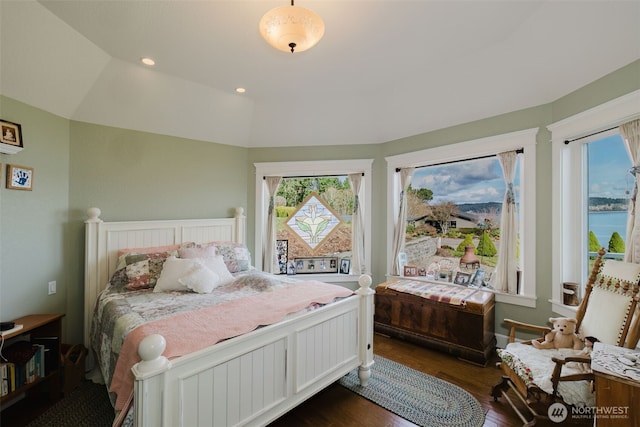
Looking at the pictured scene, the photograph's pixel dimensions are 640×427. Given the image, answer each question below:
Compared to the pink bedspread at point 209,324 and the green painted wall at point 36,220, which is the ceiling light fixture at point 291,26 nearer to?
the pink bedspread at point 209,324

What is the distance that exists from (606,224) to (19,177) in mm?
4947

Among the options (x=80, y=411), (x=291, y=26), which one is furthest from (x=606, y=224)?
(x=80, y=411)

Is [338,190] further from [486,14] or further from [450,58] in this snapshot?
[486,14]

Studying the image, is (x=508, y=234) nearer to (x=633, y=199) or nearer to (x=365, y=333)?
(x=633, y=199)

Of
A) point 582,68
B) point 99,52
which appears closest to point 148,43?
point 99,52

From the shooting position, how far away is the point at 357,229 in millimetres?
3934

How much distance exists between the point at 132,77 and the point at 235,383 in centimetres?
290

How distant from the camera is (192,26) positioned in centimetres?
205

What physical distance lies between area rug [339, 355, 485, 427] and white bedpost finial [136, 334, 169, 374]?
1.67 metres

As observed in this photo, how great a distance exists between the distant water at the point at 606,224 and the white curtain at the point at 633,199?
25 centimetres

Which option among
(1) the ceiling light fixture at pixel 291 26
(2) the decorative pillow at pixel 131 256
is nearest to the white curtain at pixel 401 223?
(1) the ceiling light fixture at pixel 291 26

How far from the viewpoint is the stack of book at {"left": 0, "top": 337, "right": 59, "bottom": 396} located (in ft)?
6.14

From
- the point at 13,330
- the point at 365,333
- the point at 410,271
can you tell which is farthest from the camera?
the point at 410,271

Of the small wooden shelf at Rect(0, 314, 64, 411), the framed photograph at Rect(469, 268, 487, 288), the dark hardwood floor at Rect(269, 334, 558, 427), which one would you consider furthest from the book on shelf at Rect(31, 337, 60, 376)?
the framed photograph at Rect(469, 268, 487, 288)
